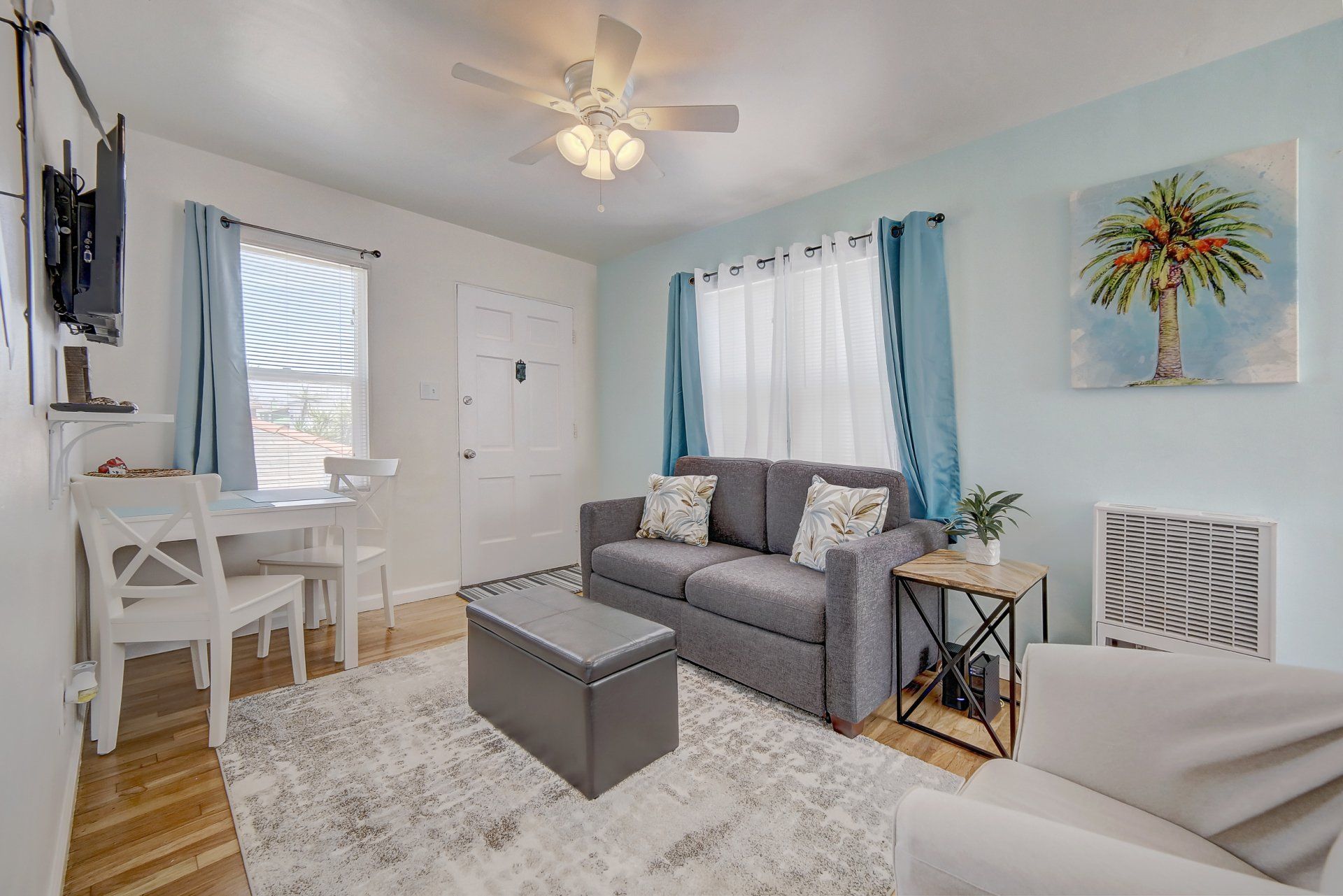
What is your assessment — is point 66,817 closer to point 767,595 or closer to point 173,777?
point 173,777

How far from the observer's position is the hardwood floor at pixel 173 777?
4.50 ft

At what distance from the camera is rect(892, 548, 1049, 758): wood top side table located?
1.87 metres

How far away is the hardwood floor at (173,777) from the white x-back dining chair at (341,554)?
0.83 feet

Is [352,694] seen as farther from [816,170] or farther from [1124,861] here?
[816,170]

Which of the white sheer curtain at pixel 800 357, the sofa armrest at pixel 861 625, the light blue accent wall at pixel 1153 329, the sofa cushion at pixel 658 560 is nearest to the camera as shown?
the light blue accent wall at pixel 1153 329

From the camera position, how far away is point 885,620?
82.9 inches

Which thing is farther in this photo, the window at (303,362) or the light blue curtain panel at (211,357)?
the window at (303,362)

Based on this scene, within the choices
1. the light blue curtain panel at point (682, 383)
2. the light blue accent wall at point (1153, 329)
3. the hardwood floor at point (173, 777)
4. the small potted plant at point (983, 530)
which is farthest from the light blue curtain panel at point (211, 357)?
the small potted plant at point (983, 530)

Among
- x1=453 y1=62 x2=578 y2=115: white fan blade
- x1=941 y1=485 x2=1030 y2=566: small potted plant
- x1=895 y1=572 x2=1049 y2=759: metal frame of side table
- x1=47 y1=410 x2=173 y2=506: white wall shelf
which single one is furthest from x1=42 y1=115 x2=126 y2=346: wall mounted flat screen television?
x1=941 y1=485 x2=1030 y2=566: small potted plant

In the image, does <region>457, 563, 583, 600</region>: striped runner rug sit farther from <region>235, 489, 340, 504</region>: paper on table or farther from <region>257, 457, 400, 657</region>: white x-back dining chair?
<region>235, 489, 340, 504</region>: paper on table

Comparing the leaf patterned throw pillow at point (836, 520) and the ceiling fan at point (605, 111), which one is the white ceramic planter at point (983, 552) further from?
the ceiling fan at point (605, 111)

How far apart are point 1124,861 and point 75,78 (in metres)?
2.42

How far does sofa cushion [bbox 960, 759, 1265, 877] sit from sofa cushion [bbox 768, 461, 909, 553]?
151cm

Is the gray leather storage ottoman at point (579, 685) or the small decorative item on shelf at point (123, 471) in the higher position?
the small decorative item on shelf at point (123, 471)
